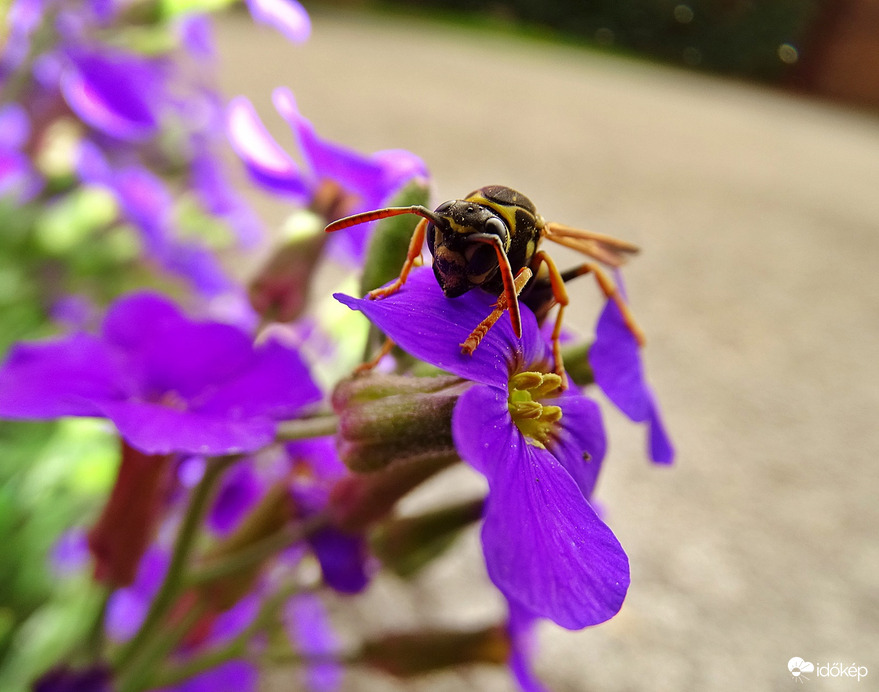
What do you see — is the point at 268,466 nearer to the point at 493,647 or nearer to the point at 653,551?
the point at 493,647

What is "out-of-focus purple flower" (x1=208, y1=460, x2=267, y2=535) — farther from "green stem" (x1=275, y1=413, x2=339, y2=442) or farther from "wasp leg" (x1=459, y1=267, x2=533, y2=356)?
"wasp leg" (x1=459, y1=267, x2=533, y2=356)

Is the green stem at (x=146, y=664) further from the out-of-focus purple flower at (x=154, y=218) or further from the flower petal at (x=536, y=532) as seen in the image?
the out-of-focus purple flower at (x=154, y=218)

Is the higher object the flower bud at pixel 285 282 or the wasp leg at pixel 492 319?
the wasp leg at pixel 492 319

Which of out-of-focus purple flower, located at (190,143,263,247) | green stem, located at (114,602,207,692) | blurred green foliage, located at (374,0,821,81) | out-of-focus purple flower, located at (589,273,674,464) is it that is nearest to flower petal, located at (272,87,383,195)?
out-of-focus purple flower, located at (589,273,674,464)

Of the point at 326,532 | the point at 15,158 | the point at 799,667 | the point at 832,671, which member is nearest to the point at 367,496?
the point at 326,532

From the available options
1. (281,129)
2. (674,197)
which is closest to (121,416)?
(281,129)

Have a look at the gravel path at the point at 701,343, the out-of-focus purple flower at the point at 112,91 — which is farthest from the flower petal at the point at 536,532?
the out-of-focus purple flower at the point at 112,91
